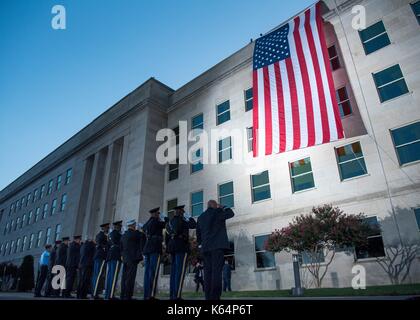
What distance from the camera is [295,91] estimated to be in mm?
13812

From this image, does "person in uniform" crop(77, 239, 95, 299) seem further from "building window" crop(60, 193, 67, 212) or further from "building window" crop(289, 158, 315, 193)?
"building window" crop(60, 193, 67, 212)

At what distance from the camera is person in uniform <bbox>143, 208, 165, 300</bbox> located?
776cm

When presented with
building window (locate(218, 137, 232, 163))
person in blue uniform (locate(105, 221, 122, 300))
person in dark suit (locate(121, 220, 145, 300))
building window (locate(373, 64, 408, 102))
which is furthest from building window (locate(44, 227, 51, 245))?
building window (locate(373, 64, 408, 102))

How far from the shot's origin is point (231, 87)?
75.8 ft

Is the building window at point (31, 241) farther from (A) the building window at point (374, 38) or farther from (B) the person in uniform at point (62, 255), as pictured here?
(A) the building window at point (374, 38)

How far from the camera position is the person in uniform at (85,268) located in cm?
1053

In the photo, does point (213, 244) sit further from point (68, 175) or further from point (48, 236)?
point (48, 236)

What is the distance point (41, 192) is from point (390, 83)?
4335 cm

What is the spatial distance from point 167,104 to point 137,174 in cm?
788

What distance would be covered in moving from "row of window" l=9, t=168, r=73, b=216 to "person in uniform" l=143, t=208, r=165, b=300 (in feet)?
103

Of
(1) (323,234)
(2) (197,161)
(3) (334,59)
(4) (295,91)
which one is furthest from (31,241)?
(3) (334,59)

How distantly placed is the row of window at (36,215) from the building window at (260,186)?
25493 millimetres
